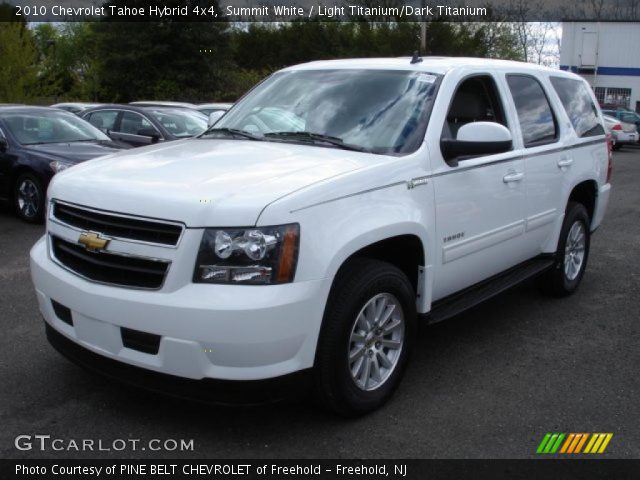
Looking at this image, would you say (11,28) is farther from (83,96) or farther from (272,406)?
(272,406)

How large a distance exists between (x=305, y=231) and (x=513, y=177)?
85.2 inches

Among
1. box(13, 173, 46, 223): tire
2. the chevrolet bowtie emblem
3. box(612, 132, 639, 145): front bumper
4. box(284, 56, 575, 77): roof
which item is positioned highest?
box(284, 56, 575, 77): roof

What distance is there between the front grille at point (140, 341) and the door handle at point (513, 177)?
105 inches

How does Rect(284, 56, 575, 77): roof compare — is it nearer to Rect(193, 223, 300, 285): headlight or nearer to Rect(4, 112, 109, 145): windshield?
Rect(193, 223, 300, 285): headlight

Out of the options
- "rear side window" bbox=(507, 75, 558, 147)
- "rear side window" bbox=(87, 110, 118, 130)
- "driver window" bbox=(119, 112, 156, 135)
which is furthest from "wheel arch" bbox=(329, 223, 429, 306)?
"rear side window" bbox=(87, 110, 118, 130)

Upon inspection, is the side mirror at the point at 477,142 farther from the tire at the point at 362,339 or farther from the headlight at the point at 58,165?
the headlight at the point at 58,165

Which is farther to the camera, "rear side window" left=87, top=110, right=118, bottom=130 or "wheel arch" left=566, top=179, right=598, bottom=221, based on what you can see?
"rear side window" left=87, top=110, right=118, bottom=130

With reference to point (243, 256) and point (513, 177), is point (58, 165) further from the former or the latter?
point (243, 256)

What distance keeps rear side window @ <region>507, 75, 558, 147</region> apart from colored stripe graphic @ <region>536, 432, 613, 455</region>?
224 centimetres

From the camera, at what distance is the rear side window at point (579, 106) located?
19.6 feet

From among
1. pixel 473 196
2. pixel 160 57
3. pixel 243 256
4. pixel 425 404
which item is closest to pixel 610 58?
pixel 160 57

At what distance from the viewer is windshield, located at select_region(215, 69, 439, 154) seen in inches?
167

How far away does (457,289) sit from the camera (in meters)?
4.64

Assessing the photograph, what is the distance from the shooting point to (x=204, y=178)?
3.53 metres
